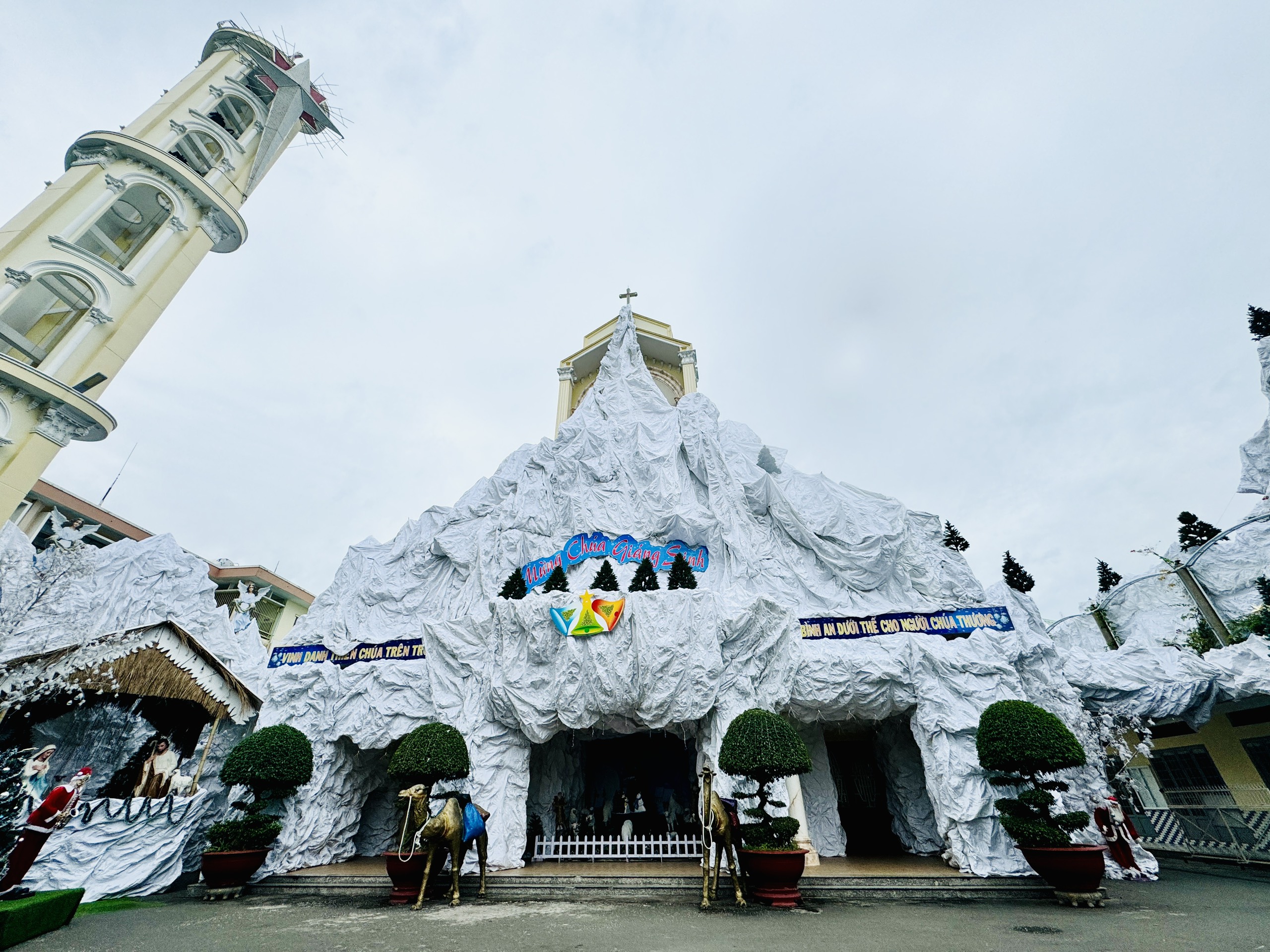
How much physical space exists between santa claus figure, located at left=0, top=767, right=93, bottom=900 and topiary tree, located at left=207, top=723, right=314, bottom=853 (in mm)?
3505

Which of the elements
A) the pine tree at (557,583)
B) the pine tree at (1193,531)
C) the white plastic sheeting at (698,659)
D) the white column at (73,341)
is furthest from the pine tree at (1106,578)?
the white column at (73,341)

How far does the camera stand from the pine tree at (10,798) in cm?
734

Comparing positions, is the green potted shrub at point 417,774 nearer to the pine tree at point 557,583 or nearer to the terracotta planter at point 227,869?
the terracotta planter at point 227,869

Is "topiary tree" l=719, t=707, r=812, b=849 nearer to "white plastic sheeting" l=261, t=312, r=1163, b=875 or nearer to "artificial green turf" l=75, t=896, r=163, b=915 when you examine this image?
"white plastic sheeting" l=261, t=312, r=1163, b=875

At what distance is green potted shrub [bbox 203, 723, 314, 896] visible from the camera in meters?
9.91

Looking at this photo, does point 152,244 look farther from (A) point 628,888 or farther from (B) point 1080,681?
(B) point 1080,681

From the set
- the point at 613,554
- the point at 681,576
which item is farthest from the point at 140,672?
the point at 681,576

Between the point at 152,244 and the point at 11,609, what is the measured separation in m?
11.3

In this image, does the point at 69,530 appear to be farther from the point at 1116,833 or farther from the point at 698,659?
the point at 1116,833

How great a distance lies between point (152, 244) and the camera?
14938 millimetres

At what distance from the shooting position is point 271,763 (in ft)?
35.1

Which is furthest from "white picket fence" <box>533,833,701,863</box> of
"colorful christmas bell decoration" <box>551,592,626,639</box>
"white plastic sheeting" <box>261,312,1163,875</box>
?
"colorful christmas bell decoration" <box>551,592,626,639</box>

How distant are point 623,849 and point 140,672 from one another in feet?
38.1

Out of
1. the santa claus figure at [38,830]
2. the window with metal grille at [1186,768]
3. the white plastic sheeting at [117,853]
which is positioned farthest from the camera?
the window with metal grille at [1186,768]
